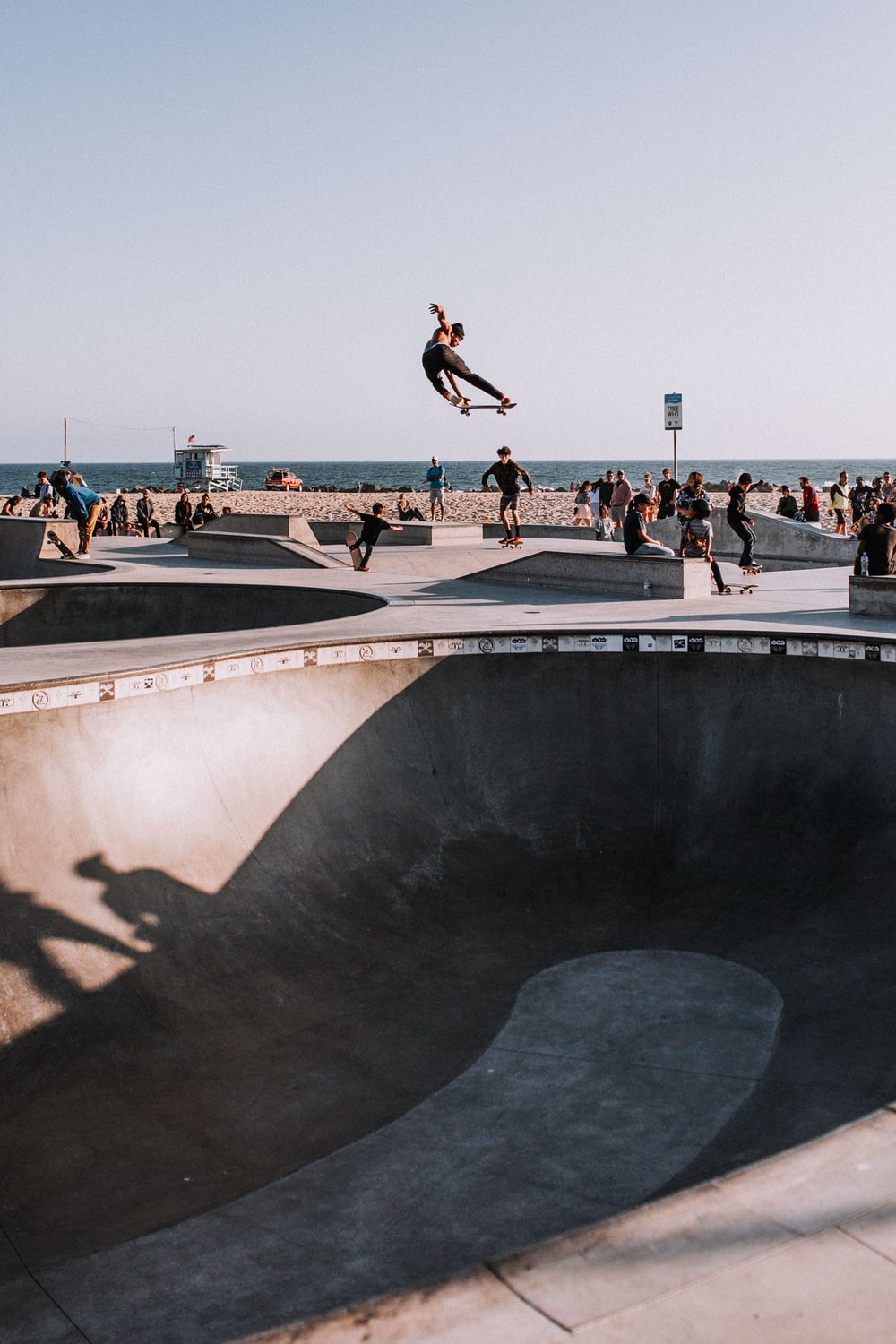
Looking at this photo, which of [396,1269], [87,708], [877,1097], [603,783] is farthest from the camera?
[603,783]

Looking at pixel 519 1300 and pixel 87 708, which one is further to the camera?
pixel 87 708

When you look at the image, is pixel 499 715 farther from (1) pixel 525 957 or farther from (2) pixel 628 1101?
(2) pixel 628 1101

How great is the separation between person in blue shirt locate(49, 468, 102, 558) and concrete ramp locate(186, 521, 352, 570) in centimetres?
260

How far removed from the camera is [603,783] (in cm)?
978

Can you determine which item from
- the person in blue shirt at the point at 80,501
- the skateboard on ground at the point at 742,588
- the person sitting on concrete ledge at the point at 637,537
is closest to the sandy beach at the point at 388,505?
the person in blue shirt at the point at 80,501

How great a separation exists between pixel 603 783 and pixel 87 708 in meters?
4.23

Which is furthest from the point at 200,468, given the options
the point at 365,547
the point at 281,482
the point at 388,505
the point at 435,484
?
the point at 365,547

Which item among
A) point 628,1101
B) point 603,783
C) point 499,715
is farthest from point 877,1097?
point 499,715

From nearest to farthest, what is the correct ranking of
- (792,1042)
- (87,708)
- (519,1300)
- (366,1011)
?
(519,1300) < (792,1042) < (366,1011) < (87,708)

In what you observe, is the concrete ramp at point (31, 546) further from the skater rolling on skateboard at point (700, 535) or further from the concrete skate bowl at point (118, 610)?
the skater rolling on skateboard at point (700, 535)

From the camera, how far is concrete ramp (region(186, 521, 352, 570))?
20.5 m

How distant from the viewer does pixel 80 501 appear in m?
19.4

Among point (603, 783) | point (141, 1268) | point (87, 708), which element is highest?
point (87, 708)

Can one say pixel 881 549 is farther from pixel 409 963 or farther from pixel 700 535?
pixel 409 963
